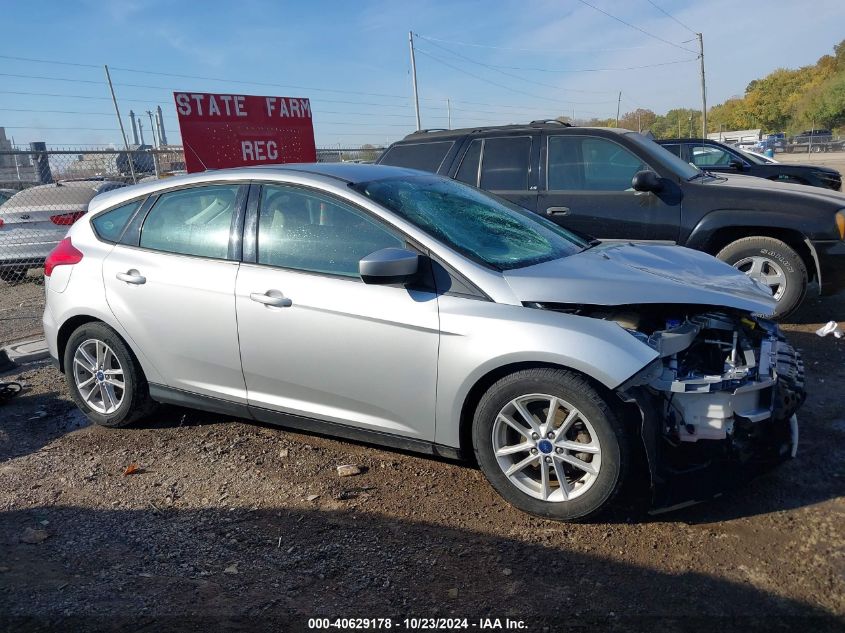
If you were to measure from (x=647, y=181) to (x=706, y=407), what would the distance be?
351 cm

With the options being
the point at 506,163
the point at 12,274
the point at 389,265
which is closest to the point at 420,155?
the point at 506,163

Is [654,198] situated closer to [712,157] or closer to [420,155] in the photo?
[420,155]

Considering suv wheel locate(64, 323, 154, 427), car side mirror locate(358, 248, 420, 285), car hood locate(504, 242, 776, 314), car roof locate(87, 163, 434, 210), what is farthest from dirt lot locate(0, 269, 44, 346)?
car hood locate(504, 242, 776, 314)

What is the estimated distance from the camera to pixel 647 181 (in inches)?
240

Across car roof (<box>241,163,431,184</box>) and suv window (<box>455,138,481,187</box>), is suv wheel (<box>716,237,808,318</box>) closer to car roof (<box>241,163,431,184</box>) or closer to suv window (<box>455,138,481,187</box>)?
suv window (<box>455,138,481,187</box>)

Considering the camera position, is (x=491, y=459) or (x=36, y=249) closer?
(x=491, y=459)

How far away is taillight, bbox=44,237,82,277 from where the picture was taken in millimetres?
4516

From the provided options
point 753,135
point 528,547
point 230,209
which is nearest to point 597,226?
point 230,209

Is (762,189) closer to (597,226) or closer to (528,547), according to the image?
(597,226)

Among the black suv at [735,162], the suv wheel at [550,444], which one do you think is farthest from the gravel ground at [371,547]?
the black suv at [735,162]

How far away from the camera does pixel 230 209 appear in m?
4.04

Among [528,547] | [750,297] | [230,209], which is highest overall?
[230,209]

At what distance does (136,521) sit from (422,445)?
148 centimetres

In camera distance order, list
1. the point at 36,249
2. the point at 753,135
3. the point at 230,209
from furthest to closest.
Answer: the point at 753,135 → the point at 36,249 → the point at 230,209
